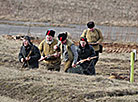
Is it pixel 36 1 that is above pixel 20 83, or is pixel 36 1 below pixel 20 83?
above

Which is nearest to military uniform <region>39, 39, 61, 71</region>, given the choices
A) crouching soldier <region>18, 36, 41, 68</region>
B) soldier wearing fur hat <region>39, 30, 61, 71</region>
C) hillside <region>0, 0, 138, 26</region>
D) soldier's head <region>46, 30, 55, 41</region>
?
soldier wearing fur hat <region>39, 30, 61, 71</region>

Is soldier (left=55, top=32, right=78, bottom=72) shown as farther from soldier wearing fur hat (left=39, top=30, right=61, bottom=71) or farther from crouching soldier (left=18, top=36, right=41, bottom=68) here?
crouching soldier (left=18, top=36, right=41, bottom=68)

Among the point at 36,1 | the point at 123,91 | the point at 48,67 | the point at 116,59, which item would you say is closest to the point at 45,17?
the point at 36,1

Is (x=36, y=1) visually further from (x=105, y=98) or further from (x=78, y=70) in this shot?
(x=105, y=98)

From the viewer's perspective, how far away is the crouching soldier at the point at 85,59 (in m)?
11.2

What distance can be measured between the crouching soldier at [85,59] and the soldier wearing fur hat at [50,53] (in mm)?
476

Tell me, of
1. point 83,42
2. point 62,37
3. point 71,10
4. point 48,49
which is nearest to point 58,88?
point 62,37

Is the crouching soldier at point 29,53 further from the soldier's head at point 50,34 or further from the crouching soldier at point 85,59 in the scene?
the crouching soldier at point 85,59

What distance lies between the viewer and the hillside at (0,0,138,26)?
50.8m

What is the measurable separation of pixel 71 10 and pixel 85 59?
43955mm

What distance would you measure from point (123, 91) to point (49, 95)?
1485mm

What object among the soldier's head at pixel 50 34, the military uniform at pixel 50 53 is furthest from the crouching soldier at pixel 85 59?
the soldier's head at pixel 50 34

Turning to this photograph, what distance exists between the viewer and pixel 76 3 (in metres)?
58.4

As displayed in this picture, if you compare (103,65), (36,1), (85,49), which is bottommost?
(103,65)
